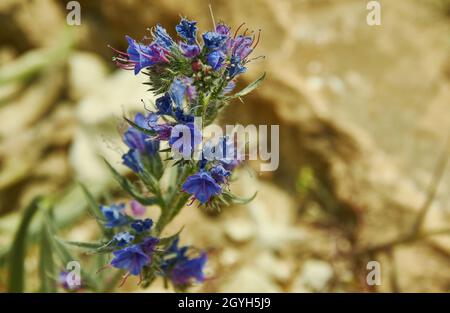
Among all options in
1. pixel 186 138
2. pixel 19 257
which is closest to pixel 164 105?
pixel 186 138

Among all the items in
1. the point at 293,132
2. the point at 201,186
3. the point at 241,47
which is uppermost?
the point at 293,132

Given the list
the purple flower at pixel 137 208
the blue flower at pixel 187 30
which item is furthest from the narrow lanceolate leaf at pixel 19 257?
the blue flower at pixel 187 30

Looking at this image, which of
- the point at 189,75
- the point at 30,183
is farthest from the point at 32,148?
the point at 189,75

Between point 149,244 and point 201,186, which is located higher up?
point 201,186

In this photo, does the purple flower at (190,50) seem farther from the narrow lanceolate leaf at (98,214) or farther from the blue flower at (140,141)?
the narrow lanceolate leaf at (98,214)

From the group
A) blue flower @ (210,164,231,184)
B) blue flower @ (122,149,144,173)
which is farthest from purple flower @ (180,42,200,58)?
blue flower @ (122,149,144,173)

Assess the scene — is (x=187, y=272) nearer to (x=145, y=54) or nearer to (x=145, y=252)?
(x=145, y=252)
